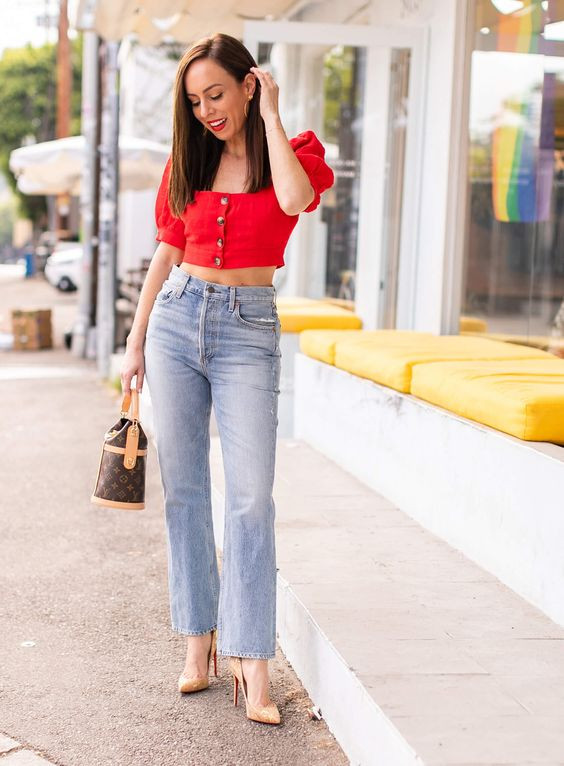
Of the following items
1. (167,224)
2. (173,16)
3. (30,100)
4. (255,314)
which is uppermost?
(30,100)

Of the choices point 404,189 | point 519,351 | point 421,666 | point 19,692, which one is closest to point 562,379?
point 519,351

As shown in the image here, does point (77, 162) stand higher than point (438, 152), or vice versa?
point (77, 162)

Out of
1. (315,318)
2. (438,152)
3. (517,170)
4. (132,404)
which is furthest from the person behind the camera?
(315,318)

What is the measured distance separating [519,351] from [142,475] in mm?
2894

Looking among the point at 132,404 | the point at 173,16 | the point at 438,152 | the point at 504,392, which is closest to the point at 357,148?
the point at 438,152

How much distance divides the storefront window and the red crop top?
11.4ft

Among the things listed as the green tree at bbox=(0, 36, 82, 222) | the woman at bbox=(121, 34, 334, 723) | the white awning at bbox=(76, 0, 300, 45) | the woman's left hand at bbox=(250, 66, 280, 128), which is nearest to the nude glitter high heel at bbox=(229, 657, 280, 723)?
the woman at bbox=(121, 34, 334, 723)

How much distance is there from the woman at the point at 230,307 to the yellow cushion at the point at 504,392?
1.06 metres

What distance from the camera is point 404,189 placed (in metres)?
8.09

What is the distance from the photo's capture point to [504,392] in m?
4.21

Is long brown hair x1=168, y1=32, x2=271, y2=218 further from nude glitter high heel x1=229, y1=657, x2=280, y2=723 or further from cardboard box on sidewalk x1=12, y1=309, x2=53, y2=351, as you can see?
cardboard box on sidewalk x1=12, y1=309, x2=53, y2=351

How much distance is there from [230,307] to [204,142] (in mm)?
513

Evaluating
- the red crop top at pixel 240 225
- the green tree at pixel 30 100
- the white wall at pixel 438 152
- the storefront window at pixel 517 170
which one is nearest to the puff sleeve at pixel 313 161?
the red crop top at pixel 240 225

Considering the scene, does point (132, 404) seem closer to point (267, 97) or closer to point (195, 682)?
point (195, 682)
